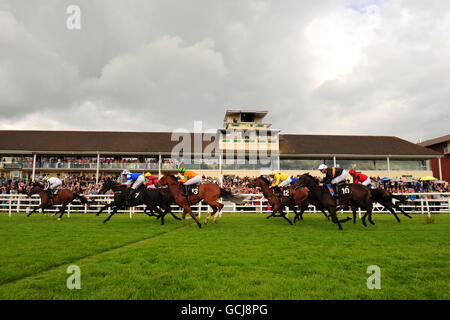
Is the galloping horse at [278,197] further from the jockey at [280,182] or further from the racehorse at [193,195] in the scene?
the racehorse at [193,195]

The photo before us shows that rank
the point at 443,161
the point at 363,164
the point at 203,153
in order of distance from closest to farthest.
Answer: the point at 203,153
the point at 363,164
the point at 443,161

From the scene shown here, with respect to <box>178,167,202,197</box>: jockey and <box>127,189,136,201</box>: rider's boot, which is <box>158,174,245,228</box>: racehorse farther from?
<box>127,189,136,201</box>: rider's boot

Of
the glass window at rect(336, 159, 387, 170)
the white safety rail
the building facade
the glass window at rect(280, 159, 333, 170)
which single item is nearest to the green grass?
the white safety rail

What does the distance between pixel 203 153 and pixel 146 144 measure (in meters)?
7.42

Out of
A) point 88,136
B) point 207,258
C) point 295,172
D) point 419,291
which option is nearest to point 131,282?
point 207,258

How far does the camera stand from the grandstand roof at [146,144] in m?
33.0

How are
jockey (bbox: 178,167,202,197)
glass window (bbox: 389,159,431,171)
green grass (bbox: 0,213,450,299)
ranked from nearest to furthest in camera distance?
green grass (bbox: 0,213,450,299), jockey (bbox: 178,167,202,197), glass window (bbox: 389,159,431,171)

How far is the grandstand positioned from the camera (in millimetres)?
Answer: 33000

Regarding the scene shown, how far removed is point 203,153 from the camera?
110ft

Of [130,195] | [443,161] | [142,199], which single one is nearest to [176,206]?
[142,199]

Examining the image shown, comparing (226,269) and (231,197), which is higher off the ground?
(231,197)

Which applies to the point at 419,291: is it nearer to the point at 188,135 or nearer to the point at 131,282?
the point at 131,282

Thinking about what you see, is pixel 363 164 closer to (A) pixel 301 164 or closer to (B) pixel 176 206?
(A) pixel 301 164

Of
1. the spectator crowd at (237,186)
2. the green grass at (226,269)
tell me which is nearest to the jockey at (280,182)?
the green grass at (226,269)
